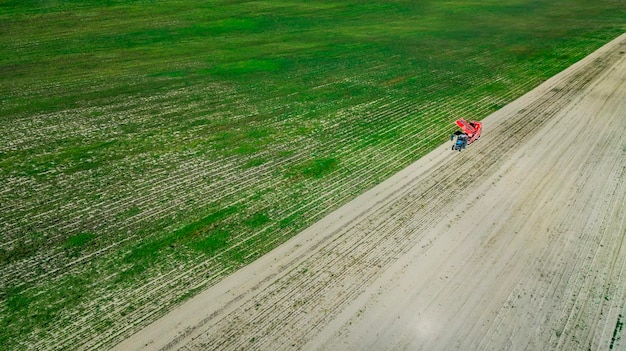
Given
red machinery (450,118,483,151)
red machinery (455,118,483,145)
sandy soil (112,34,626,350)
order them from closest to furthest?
sandy soil (112,34,626,350)
red machinery (450,118,483,151)
red machinery (455,118,483,145)

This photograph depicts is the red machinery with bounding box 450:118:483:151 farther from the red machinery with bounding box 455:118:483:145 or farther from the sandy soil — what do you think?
the sandy soil

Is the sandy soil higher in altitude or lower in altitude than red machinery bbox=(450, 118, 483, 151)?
lower

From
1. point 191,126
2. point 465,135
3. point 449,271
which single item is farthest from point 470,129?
point 191,126

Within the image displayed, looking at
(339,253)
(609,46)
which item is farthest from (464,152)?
(609,46)

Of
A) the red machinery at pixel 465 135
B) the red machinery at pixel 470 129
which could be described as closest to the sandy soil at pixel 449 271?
the red machinery at pixel 465 135

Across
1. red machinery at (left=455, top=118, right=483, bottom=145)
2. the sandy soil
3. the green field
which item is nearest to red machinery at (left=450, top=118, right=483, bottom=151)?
red machinery at (left=455, top=118, right=483, bottom=145)

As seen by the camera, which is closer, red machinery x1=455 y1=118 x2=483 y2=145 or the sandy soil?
the sandy soil

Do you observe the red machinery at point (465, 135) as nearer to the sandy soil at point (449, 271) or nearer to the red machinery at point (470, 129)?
the red machinery at point (470, 129)
